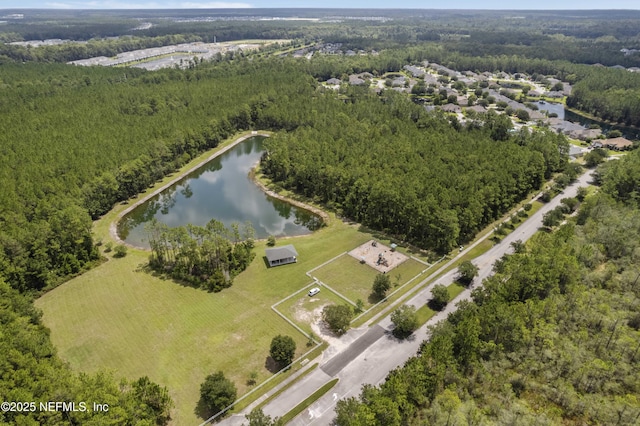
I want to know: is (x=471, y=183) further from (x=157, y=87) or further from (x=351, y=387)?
(x=157, y=87)

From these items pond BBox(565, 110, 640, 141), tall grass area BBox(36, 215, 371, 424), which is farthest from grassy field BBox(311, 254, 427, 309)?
pond BBox(565, 110, 640, 141)

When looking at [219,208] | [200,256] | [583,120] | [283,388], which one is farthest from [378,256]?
[583,120]

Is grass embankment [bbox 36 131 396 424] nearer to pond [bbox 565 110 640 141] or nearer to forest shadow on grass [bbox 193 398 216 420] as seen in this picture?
forest shadow on grass [bbox 193 398 216 420]

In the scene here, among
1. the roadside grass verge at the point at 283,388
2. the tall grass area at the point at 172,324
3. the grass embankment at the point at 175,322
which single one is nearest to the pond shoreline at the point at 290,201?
the grass embankment at the point at 175,322

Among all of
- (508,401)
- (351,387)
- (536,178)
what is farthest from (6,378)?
(536,178)

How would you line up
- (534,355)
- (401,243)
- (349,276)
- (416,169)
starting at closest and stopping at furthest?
(534,355), (349,276), (401,243), (416,169)

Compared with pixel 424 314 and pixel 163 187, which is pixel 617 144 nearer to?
pixel 424 314

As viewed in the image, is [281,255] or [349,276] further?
[281,255]
